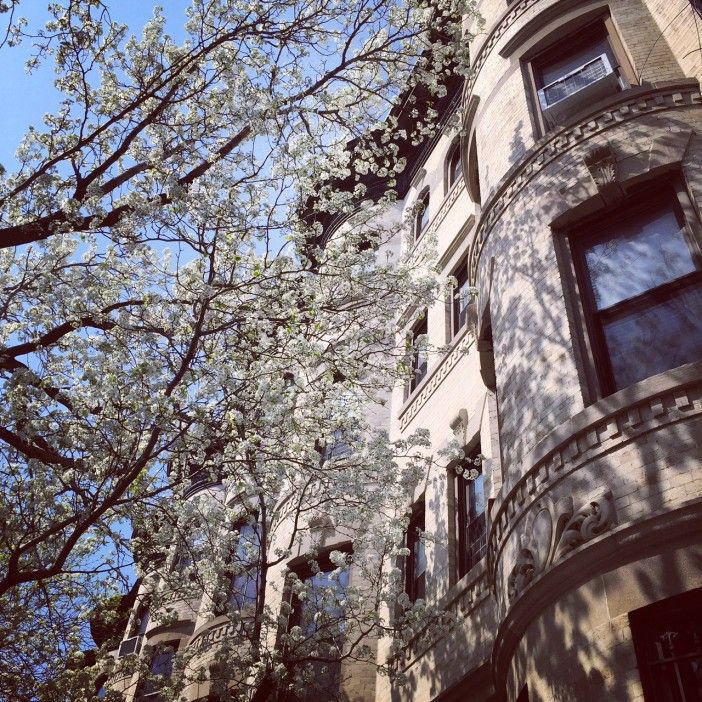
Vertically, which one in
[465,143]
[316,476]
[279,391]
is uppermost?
[465,143]

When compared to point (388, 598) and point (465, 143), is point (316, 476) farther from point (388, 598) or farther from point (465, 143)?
point (465, 143)

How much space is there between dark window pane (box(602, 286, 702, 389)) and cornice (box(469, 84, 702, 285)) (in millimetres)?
2667

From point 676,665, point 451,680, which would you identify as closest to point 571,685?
point 676,665

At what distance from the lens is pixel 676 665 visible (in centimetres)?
468

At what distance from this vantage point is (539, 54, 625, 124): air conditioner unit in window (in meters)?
9.58

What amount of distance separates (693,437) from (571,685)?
6.57ft

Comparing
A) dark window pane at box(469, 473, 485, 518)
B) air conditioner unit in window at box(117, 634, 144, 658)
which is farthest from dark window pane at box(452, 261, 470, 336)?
air conditioner unit in window at box(117, 634, 144, 658)

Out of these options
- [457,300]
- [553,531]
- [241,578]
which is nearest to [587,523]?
[553,531]

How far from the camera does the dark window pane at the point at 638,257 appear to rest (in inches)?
273

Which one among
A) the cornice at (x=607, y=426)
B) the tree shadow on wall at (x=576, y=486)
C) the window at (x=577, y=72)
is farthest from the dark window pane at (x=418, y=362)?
the cornice at (x=607, y=426)

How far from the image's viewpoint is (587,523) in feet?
17.9

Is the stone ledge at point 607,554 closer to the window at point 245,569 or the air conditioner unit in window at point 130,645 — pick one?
the window at point 245,569

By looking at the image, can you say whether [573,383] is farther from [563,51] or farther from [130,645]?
[130,645]

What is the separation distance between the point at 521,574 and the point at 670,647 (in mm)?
1422
